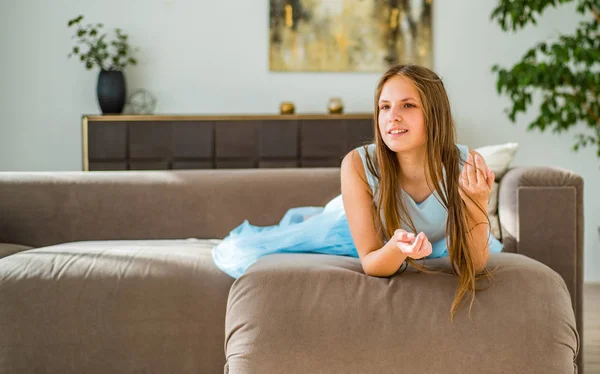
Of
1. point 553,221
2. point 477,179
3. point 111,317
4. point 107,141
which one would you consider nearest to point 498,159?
point 553,221

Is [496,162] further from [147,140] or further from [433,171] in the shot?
[147,140]

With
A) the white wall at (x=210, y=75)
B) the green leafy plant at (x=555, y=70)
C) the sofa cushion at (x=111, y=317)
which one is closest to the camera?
the sofa cushion at (x=111, y=317)

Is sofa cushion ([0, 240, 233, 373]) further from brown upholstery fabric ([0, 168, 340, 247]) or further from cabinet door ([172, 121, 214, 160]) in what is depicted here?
cabinet door ([172, 121, 214, 160])

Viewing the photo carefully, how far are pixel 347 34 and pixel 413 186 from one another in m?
3.37

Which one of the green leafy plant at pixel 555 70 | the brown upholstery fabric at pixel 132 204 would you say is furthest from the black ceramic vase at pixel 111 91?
the green leafy plant at pixel 555 70

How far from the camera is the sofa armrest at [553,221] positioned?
96.0 inches

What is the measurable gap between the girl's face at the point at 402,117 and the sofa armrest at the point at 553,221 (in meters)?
→ 0.86

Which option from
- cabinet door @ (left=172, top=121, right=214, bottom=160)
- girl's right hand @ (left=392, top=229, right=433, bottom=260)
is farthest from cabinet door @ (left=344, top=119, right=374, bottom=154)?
girl's right hand @ (left=392, top=229, right=433, bottom=260)

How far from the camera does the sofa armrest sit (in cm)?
244

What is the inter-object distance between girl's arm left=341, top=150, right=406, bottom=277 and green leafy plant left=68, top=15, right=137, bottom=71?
3307mm

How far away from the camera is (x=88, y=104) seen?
16.5ft

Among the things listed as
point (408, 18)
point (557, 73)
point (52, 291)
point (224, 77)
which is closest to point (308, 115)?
point (224, 77)

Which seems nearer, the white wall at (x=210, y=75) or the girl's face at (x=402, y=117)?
the girl's face at (x=402, y=117)

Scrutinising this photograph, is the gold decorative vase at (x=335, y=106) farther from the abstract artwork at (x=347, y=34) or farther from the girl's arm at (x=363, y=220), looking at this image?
the girl's arm at (x=363, y=220)
